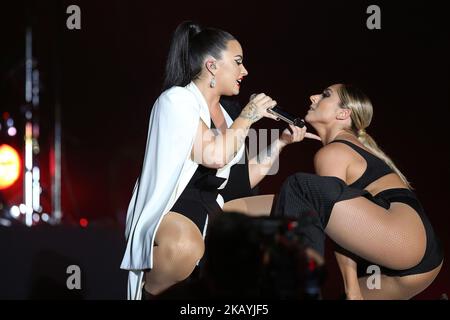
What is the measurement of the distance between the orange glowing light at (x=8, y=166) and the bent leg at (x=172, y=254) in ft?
6.70

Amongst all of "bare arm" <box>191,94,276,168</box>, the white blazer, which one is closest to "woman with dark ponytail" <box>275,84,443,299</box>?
"bare arm" <box>191,94,276,168</box>

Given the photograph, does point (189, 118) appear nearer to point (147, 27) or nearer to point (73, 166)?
point (147, 27)

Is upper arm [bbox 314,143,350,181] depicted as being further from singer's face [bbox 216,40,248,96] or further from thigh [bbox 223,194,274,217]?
singer's face [bbox 216,40,248,96]

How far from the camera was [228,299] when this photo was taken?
5.05 ft

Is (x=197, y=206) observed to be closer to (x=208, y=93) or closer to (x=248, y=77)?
(x=208, y=93)

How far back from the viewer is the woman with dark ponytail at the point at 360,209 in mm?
2059

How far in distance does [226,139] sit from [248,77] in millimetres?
1407

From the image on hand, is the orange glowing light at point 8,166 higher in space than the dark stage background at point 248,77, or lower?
lower

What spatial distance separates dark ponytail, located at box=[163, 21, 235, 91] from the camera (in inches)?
96.0
